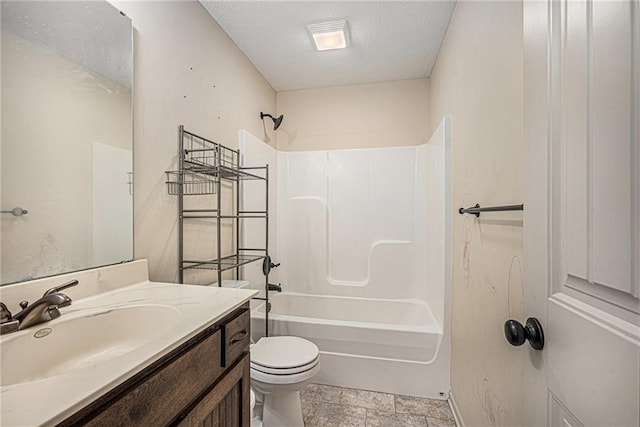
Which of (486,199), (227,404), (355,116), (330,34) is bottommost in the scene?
(227,404)

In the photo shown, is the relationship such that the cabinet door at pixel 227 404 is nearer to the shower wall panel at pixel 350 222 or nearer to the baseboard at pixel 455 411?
the baseboard at pixel 455 411

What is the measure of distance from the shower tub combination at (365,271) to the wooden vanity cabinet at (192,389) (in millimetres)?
1079

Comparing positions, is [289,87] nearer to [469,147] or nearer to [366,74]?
[366,74]

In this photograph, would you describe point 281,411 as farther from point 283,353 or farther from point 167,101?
point 167,101

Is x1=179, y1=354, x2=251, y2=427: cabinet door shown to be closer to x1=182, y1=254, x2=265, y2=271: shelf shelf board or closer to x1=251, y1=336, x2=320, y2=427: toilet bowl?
x1=251, y1=336, x2=320, y2=427: toilet bowl

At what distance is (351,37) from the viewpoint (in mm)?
2008

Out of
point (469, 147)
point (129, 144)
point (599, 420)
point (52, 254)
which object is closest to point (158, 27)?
point (129, 144)

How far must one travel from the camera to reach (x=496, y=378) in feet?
3.62

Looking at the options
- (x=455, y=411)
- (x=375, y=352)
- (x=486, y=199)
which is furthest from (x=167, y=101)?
(x=455, y=411)

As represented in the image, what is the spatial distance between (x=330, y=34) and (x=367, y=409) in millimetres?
2510

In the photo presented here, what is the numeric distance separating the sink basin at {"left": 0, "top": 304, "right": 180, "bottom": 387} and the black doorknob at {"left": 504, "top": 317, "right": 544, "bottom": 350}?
33.3 inches

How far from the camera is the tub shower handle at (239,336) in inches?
36.5

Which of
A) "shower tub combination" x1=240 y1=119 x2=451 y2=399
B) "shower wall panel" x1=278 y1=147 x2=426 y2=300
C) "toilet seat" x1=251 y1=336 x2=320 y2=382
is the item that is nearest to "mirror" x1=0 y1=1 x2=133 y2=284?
"toilet seat" x1=251 y1=336 x2=320 y2=382

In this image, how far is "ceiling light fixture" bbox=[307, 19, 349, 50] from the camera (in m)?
1.85
